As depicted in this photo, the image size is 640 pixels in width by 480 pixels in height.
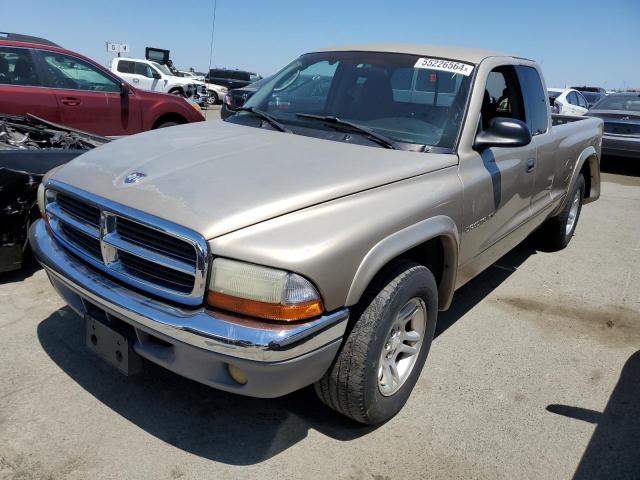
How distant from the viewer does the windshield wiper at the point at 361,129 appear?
2979 millimetres

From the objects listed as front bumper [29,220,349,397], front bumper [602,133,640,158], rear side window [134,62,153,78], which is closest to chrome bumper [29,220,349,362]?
front bumper [29,220,349,397]

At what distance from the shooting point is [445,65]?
3.33m

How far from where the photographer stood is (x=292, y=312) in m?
2.04

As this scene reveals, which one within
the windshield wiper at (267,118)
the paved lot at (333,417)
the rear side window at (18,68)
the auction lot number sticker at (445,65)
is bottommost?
the paved lot at (333,417)

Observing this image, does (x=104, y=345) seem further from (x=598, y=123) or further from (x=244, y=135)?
(x=598, y=123)

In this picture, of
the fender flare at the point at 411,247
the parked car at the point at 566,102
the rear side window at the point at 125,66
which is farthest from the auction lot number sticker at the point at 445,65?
the rear side window at the point at 125,66

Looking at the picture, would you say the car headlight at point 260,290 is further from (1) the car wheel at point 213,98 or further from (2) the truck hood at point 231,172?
(1) the car wheel at point 213,98

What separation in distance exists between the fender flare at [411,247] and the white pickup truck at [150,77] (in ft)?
60.2

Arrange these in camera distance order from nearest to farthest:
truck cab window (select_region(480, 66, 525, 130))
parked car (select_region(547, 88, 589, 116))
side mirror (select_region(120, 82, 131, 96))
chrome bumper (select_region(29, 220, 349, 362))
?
chrome bumper (select_region(29, 220, 349, 362)) → truck cab window (select_region(480, 66, 525, 130)) → side mirror (select_region(120, 82, 131, 96)) → parked car (select_region(547, 88, 589, 116))

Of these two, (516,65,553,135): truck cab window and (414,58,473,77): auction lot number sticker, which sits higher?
(414,58,473,77): auction lot number sticker

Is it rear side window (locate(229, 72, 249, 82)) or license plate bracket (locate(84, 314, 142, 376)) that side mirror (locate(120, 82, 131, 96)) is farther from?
rear side window (locate(229, 72, 249, 82))

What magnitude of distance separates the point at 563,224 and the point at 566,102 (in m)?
9.46

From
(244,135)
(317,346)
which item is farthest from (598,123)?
(317,346)

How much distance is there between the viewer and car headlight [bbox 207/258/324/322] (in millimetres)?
2014
